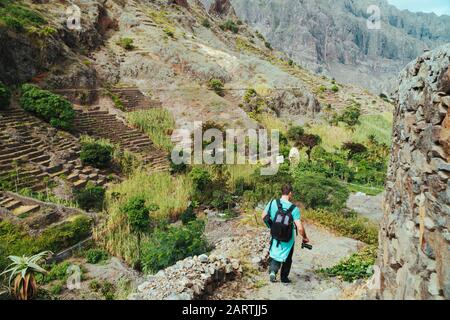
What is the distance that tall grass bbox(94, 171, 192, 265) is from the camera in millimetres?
8453

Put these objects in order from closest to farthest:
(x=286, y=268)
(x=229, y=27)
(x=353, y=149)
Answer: (x=286, y=268) → (x=353, y=149) → (x=229, y=27)

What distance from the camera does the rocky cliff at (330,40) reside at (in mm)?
109812

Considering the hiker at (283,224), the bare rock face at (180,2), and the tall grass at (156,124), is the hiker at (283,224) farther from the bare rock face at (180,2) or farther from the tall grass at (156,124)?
the bare rock face at (180,2)

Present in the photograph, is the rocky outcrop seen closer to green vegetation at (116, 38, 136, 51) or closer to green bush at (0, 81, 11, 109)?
green bush at (0, 81, 11, 109)

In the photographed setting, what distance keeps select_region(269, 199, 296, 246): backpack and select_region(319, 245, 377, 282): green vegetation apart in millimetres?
1778

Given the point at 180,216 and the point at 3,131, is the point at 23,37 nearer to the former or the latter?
the point at 3,131

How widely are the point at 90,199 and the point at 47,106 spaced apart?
670 cm

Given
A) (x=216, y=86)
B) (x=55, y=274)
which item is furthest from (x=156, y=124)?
(x=55, y=274)

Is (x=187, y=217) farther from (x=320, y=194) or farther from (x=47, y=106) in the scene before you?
(x=47, y=106)

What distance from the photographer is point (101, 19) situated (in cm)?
2841

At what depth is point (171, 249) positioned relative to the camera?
23.2 ft

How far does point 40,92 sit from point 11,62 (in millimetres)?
2986

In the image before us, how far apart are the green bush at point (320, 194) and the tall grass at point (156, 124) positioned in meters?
8.21

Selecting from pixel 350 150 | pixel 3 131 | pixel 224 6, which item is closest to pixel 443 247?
pixel 3 131
